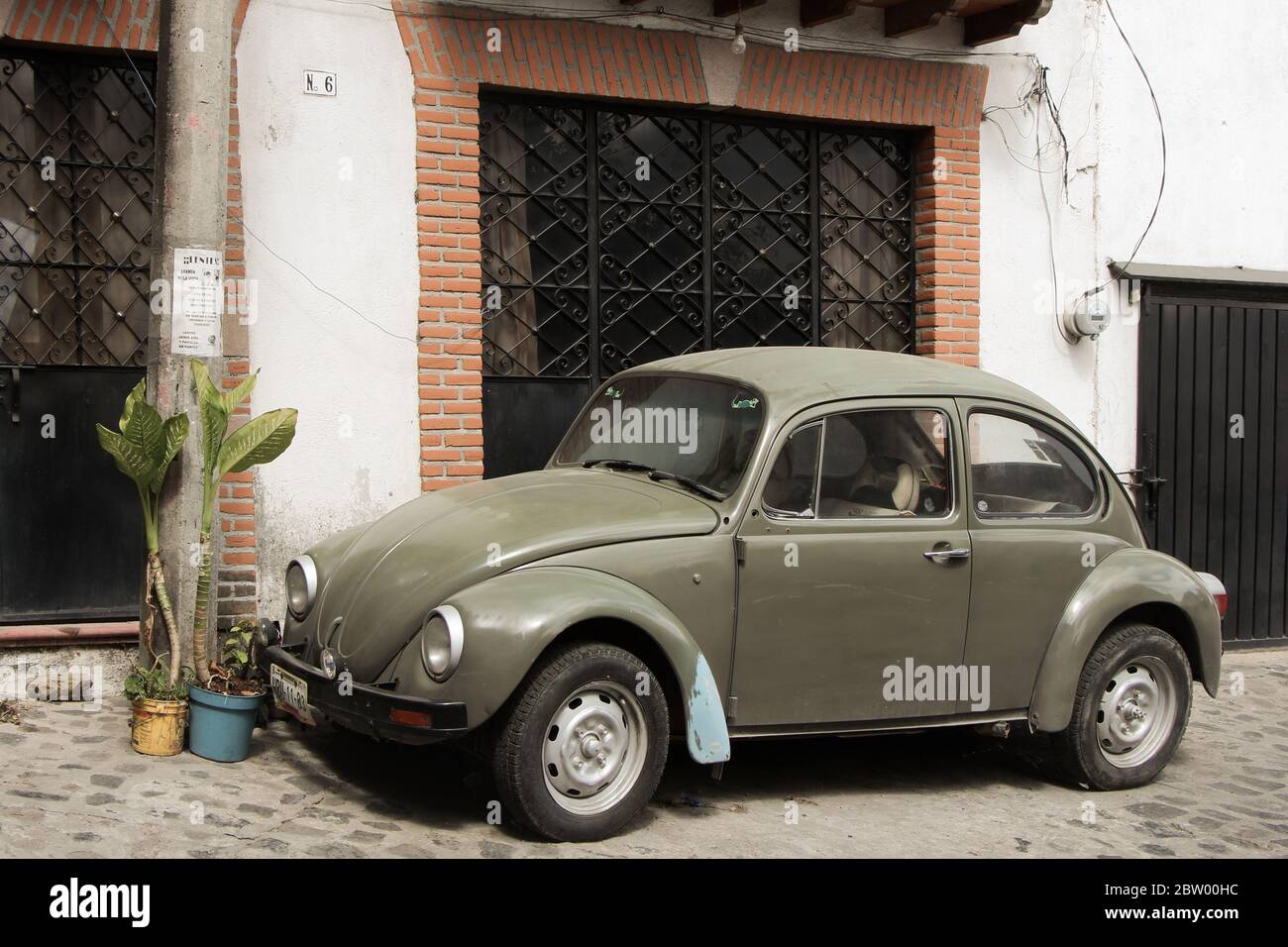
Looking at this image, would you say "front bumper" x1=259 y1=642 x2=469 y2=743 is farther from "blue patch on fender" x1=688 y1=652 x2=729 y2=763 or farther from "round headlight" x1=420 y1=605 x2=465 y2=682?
"blue patch on fender" x1=688 y1=652 x2=729 y2=763

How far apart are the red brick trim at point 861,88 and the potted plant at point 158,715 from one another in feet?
16.4

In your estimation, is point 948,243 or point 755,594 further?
point 948,243

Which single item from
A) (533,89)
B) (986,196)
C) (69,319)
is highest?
(533,89)

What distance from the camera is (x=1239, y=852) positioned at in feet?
17.6

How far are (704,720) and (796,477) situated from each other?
1.09m

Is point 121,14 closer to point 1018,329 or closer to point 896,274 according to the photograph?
point 896,274

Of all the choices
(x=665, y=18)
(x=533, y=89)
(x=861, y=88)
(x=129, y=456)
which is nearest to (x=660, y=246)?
(x=533, y=89)

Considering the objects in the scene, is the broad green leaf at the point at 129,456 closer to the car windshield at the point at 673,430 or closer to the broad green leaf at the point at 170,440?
the broad green leaf at the point at 170,440

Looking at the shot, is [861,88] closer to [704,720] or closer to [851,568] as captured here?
[851,568]

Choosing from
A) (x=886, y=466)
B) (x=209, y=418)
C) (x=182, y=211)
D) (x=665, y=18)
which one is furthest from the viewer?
(x=665, y=18)

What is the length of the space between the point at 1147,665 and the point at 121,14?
5999mm

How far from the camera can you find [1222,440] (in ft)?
32.5

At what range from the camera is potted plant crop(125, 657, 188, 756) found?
576cm

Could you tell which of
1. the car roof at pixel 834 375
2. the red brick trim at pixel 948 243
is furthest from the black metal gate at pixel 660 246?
the car roof at pixel 834 375
